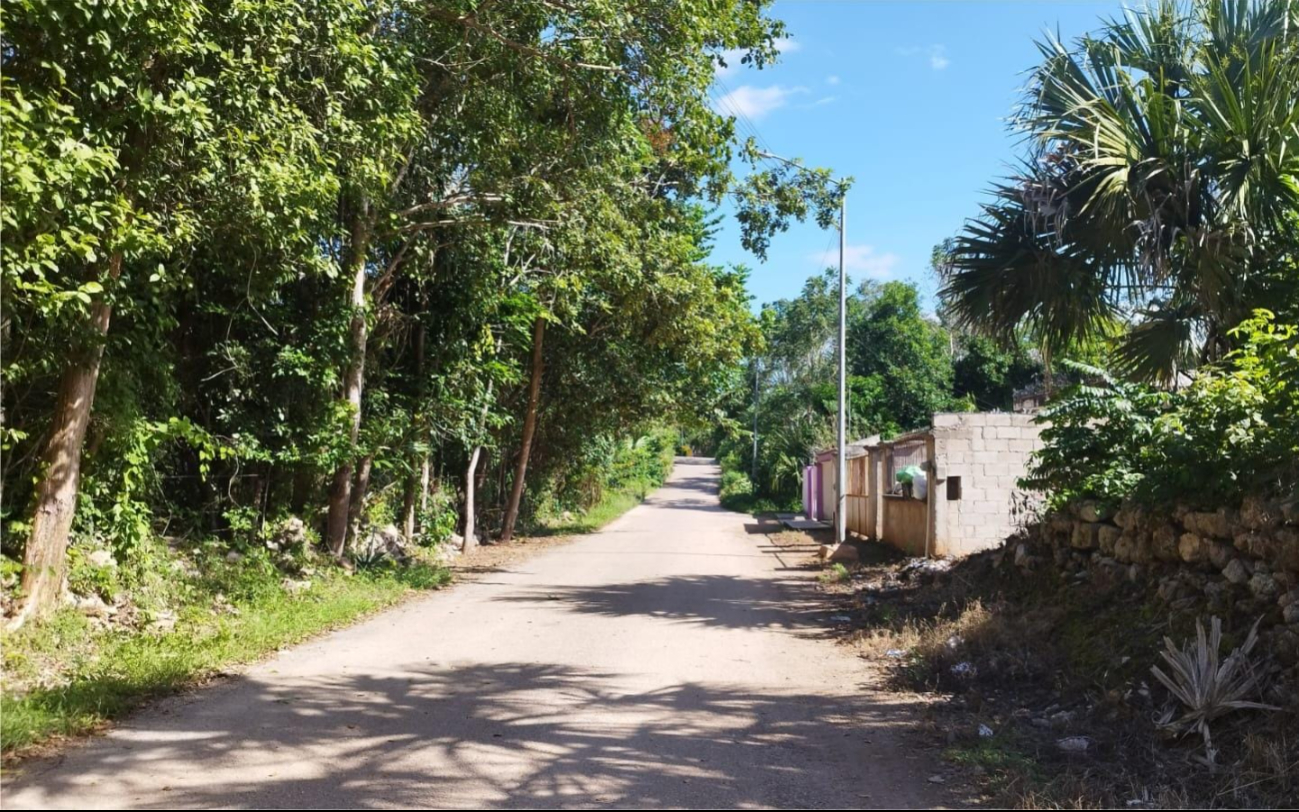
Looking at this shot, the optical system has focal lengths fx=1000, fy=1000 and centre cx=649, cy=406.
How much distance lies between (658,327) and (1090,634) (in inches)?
523

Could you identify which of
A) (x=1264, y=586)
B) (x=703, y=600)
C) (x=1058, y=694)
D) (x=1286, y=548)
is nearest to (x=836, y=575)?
(x=703, y=600)

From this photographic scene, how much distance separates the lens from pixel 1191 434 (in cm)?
807

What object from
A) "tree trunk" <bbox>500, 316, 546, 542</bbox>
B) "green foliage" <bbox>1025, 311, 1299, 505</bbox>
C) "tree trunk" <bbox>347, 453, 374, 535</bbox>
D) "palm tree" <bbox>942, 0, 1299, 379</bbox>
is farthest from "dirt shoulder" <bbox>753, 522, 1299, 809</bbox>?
"tree trunk" <bbox>500, 316, 546, 542</bbox>

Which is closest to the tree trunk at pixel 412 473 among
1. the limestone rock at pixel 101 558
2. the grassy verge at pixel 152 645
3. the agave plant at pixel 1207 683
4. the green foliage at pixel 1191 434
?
the grassy verge at pixel 152 645

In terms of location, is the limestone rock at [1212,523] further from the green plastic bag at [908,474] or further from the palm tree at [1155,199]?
the green plastic bag at [908,474]

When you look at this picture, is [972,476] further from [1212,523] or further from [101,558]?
[101,558]

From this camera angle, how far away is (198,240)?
29.3 feet

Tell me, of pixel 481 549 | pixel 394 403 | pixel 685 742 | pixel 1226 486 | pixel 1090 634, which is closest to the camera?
pixel 685 742

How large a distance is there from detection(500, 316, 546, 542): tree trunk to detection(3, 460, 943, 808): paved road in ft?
34.0

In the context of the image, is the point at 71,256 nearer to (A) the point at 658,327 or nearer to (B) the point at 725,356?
(A) the point at 658,327

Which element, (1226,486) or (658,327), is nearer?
(1226,486)

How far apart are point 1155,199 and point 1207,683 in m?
5.68

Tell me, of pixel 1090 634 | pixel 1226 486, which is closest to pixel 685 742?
pixel 1090 634

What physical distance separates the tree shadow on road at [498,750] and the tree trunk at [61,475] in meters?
2.30
